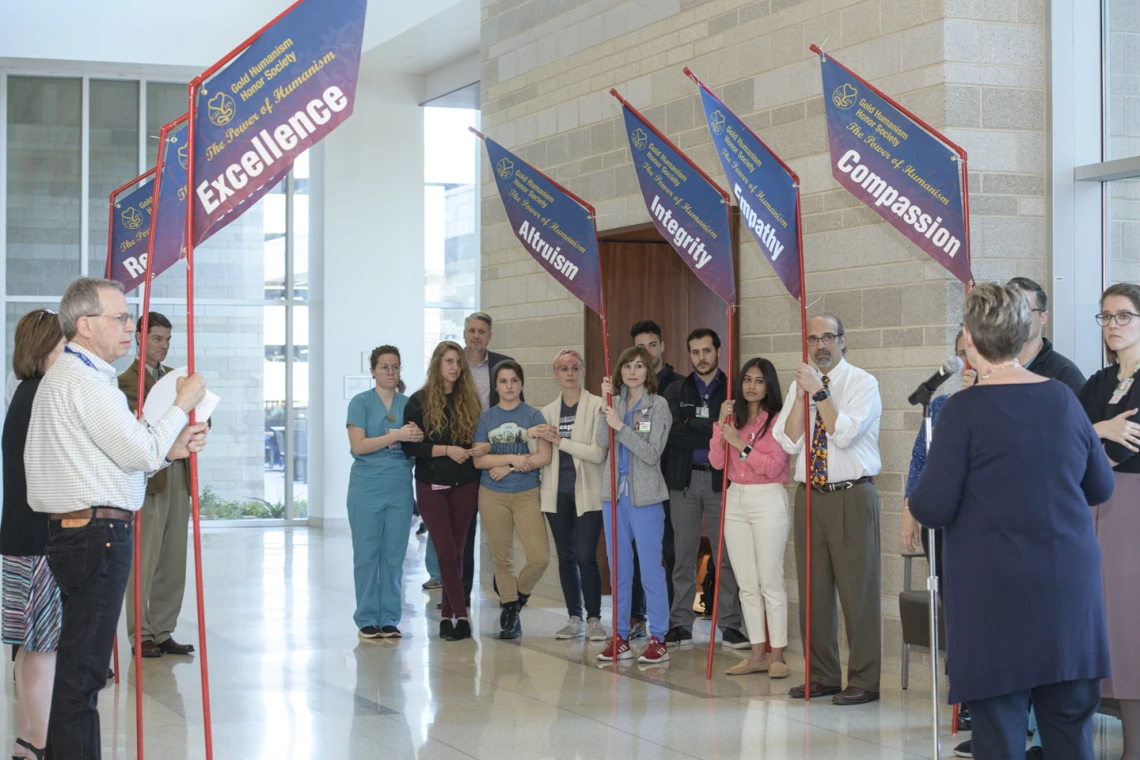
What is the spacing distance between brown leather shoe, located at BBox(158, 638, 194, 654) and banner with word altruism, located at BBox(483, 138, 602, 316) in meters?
2.76

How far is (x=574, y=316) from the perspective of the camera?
349 inches

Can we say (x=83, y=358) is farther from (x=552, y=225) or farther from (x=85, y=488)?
(x=552, y=225)

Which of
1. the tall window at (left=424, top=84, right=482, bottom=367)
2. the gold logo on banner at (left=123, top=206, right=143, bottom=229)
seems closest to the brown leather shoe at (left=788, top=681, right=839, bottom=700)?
the gold logo on banner at (left=123, top=206, right=143, bottom=229)

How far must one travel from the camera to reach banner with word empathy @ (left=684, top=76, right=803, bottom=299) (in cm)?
576

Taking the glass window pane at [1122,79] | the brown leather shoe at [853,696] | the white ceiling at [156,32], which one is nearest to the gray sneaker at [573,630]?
the brown leather shoe at [853,696]

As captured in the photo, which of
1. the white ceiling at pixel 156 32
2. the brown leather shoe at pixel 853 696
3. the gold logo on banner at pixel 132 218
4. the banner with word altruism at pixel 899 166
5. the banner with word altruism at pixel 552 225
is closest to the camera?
the banner with word altruism at pixel 899 166

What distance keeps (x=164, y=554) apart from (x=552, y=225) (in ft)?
8.78

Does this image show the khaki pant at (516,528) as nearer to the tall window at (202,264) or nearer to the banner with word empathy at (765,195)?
the banner with word empathy at (765,195)

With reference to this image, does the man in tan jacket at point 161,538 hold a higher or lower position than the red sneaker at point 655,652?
higher

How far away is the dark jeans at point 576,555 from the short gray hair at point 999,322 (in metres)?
3.96

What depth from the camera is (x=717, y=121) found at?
5.91 metres

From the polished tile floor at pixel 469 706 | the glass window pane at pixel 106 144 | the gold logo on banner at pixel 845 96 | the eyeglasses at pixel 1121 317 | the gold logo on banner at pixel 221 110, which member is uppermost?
the glass window pane at pixel 106 144

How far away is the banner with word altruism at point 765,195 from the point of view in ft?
18.9

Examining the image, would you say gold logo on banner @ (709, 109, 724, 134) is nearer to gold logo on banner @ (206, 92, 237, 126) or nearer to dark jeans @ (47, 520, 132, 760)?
gold logo on banner @ (206, 92, 237, 126)
